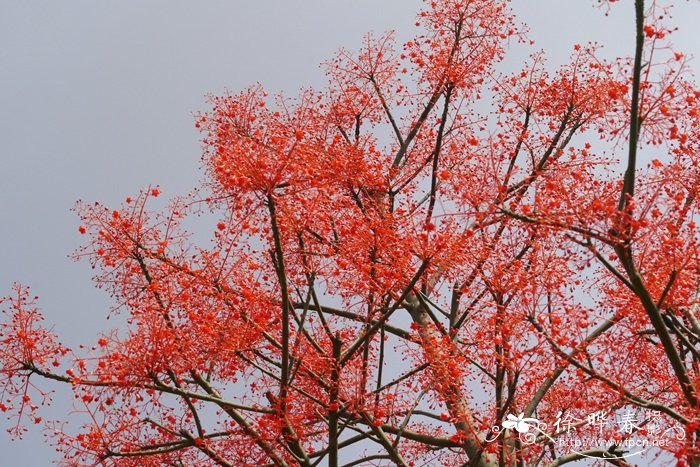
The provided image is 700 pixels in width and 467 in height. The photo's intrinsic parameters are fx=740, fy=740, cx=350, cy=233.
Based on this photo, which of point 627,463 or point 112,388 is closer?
point 112,388

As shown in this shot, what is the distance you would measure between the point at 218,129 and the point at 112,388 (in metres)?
4.43

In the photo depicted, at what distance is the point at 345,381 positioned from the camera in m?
5.59

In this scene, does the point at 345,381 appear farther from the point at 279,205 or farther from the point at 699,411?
the point at 699,411

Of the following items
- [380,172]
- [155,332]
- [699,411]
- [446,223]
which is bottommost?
[699,411]

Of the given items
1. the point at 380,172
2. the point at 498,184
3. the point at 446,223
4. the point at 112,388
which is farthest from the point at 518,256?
the point at 112,388

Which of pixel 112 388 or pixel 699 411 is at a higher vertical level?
pixel 112 388

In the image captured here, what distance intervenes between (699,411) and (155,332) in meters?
3.68

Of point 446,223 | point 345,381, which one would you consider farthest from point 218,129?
point 345,381

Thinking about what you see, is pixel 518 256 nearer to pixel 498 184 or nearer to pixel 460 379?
pixel 460 379

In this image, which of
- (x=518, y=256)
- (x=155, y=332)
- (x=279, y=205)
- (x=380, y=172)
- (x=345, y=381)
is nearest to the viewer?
(x=279, y=205)

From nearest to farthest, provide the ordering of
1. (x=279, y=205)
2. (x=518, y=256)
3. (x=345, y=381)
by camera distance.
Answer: (x=279, y=205)
(x=345, y=381)
(x=518, y=256)

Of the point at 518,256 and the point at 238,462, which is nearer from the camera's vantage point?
the point at 238,462

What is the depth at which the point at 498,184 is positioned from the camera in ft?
16.3

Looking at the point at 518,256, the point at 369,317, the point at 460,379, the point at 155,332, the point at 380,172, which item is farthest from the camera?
the point at 380,172
